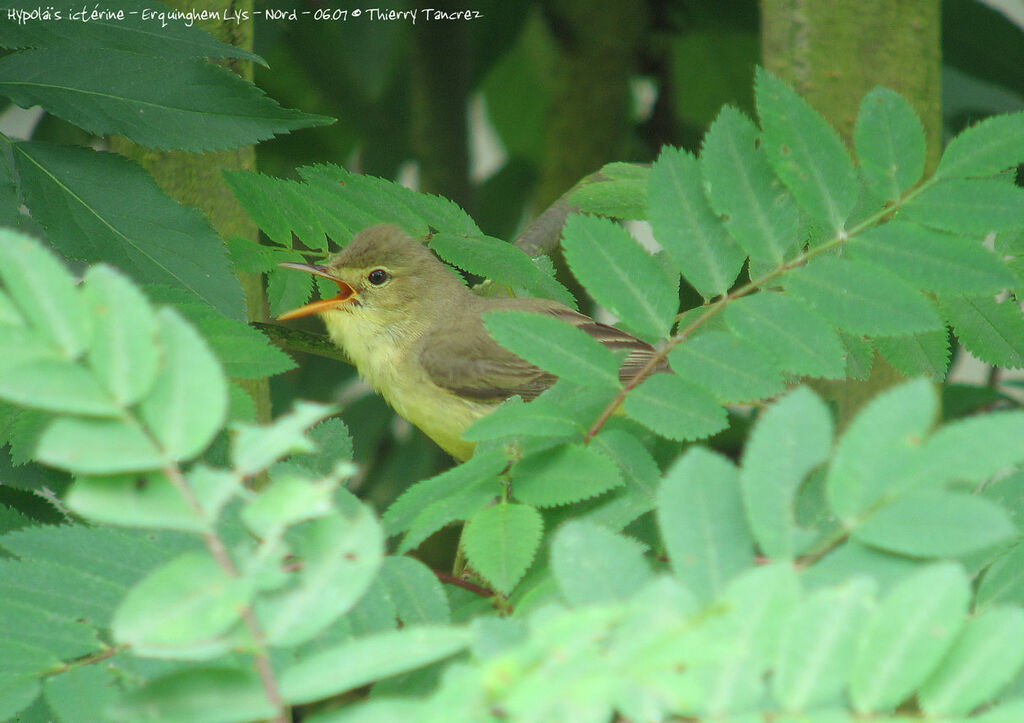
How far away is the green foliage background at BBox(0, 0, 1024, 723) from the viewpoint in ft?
2.33

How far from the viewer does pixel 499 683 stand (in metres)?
0.63

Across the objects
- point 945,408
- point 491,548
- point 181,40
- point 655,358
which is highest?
point 181,40

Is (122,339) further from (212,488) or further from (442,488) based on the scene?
(442,488)

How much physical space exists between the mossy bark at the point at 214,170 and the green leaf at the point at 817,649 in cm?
160

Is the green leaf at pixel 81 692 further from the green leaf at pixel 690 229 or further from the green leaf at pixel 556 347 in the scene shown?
the green leaf at pixel 690 229

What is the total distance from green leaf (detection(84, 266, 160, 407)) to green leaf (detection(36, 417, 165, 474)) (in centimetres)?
2

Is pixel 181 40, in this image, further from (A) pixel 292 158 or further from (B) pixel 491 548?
(A) pixel 292 158

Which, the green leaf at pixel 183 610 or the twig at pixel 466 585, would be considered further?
the twig at pixel 466 585

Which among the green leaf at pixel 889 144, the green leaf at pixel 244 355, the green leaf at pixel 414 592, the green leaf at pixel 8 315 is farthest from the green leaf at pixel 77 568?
the green leaf at pixel 889 144

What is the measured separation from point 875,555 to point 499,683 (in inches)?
15.5

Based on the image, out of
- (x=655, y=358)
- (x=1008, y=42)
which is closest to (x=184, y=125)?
(x=655, y=358)

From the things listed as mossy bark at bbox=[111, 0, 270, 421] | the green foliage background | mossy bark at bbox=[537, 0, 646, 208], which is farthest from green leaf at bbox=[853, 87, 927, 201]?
mossy bark at bbox=[537, 0, 646, 208]

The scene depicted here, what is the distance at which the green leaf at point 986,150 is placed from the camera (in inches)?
56.6

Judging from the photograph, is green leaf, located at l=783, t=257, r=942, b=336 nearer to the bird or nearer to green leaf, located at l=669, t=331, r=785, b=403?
green leaf, located at l=669, t=331, r=785, b=403
